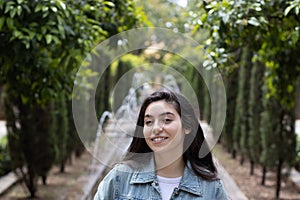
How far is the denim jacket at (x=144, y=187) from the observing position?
1.75m

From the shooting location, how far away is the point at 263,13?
3.45 metres

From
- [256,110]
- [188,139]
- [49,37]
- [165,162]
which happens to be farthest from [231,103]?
[165,162]

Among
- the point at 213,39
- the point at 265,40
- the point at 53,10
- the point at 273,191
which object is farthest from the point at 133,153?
the point at 273,191

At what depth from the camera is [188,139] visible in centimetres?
192

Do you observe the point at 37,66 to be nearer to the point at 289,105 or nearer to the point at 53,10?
the point at 53,10

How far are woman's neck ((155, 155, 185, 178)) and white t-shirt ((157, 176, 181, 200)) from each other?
2cm

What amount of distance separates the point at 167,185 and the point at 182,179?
0.06 m

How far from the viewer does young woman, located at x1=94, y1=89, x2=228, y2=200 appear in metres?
1.77

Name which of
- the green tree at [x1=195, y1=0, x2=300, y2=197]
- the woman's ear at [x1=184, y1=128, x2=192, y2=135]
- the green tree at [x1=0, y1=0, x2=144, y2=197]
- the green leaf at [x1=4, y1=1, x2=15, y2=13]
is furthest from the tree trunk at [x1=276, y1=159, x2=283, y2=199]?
the woman's ear at [x1=184, y1=128, x2=192, y2=135]

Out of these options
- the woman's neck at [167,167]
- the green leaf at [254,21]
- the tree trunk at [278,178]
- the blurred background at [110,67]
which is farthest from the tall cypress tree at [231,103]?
the woman's neck at [167,167]

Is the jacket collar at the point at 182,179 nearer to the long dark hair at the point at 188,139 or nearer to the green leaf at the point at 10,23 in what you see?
the long dark hair at the point at 188,139

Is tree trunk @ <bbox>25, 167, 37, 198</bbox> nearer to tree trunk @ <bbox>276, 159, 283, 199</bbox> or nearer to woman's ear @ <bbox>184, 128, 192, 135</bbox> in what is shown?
tree trunk @ <bbox>276, 159, 283, 199</bbox>

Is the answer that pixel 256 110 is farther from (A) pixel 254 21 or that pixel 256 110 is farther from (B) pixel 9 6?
(B) pixel 9 6

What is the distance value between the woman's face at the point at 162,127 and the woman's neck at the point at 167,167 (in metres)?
0.05
